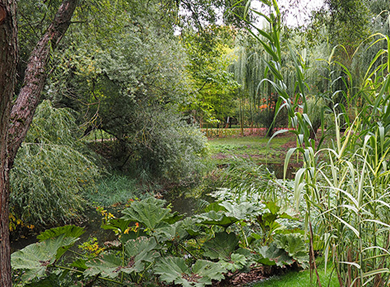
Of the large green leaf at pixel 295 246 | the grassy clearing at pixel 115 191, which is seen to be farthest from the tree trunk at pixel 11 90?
the grassy clearing at pixel 115 191

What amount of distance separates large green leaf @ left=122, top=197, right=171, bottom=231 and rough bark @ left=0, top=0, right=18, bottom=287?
999 mm

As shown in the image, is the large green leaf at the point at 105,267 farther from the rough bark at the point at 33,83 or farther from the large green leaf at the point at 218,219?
the rough bark at the point at 33,83

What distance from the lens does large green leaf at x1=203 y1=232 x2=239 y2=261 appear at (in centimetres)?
232

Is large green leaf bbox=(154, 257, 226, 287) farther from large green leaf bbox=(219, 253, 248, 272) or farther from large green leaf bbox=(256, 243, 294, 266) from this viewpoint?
large green leaf bbox=(256, 243, 294, 266)

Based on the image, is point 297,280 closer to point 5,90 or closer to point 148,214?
point 148,214

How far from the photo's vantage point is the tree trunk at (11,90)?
1.14 metres

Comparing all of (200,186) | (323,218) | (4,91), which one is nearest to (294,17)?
(323,218)

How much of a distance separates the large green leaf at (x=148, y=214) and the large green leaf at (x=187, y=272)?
34 cm

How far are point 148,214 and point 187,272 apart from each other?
1.91 feet

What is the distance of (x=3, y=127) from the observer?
1.25 m

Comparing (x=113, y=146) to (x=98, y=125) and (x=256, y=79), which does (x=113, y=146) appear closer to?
(x=98, y=125)

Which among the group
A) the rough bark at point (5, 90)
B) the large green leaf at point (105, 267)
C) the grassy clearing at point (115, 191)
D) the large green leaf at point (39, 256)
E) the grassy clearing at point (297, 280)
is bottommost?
the grassy clearing at point (115, 191)

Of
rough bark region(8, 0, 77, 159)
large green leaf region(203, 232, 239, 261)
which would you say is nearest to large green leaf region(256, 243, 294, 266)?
large green leaf region(203, 232, 239, 261)

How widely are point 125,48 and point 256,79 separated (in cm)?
892
